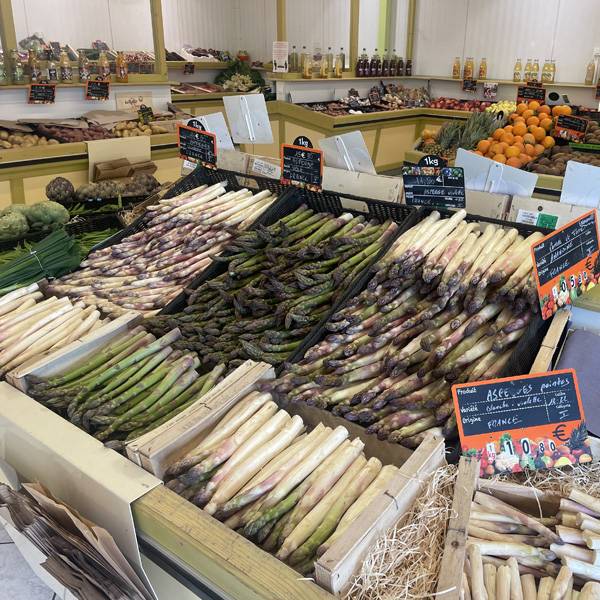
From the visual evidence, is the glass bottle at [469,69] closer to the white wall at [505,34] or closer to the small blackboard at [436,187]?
the white wall at [505,34]

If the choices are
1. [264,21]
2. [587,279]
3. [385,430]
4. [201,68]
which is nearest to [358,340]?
[385,430]

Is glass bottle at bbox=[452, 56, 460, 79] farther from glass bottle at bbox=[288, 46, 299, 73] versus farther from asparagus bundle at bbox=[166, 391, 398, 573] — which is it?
asparagus bundle at bbox=[166, 391, 398, 573]

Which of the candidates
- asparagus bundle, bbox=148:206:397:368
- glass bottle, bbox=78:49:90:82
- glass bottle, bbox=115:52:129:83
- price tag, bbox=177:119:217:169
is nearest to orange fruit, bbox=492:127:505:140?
price tag, bbox=177:119:217:169

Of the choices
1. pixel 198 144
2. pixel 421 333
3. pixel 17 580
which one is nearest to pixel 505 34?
pixel 198 144

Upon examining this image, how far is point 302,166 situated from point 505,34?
27.6ft

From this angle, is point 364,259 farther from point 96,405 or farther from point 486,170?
point 96,405

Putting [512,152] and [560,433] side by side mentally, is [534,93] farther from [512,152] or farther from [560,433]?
[560,433]

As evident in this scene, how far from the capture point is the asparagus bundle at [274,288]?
214 centimetres

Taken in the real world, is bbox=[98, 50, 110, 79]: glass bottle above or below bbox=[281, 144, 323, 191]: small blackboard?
above

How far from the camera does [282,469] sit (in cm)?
150

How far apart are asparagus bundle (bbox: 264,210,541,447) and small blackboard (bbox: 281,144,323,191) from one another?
2.52 feet

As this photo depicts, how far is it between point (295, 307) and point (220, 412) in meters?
0.62

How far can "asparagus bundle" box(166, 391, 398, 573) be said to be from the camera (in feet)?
4.45

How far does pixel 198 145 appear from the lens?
Result: 350 cm
